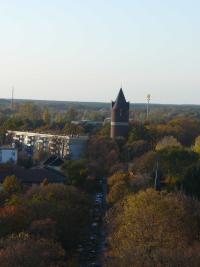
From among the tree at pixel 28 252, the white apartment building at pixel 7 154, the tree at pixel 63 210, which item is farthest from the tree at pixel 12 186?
the white apartment building at pixel 7 154

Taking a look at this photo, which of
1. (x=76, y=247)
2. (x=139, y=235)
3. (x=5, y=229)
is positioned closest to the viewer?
(x=139, y=235)

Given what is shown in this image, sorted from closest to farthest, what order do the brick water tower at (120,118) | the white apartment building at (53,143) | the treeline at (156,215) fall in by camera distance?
the treeline at (156,215), the brick water tower at (120,118), the white apartment building at (53,143)

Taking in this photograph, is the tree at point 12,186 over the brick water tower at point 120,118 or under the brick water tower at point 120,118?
under

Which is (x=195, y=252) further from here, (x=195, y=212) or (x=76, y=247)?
(x=76, y=247)

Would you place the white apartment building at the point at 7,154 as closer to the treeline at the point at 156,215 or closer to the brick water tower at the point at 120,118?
the brick water tower at the point at 120,118

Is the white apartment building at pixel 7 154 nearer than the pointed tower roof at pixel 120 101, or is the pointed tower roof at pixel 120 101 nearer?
the white apartment building at pixel 7 154

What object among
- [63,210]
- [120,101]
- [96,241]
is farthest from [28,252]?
[120,101]

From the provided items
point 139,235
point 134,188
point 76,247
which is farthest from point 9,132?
point 139,235

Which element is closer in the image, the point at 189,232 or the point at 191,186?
the point at 189,232
